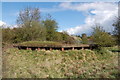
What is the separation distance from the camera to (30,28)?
1351 cm

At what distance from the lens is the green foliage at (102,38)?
8930 millimetres

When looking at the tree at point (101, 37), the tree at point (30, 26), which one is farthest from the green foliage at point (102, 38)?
the tree at point (30, 26)

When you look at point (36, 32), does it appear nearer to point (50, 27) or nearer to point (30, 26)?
point (30, 26)

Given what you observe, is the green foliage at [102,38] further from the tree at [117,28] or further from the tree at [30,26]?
the tree at [30,26]

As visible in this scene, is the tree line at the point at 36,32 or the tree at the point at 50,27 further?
the tree at the point at 50,27

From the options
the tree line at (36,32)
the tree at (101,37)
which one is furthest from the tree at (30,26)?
the tree at (101,37)

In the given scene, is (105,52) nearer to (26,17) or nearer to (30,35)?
(30,35)

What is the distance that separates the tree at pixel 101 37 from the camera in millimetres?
8930

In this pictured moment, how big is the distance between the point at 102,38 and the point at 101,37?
0.09 m

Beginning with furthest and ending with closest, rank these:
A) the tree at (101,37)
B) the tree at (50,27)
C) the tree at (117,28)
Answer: the tree at (50,27)
the tree at (101,37)
the tree at (117,28)

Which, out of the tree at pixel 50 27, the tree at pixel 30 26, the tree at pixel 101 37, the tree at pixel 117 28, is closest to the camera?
the tree at pixel 117 28

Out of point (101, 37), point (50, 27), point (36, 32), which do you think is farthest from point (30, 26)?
point (101, 37)

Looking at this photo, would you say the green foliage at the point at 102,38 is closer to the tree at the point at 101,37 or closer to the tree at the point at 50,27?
the tree at the point at 101,37

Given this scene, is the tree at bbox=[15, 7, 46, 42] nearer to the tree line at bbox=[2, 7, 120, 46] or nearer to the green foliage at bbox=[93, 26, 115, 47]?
the tree line at bbox=[2, 7, 120, 46]
